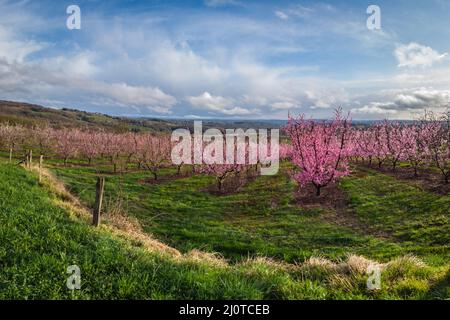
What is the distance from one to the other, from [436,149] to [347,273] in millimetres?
32001

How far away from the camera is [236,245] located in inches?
611
